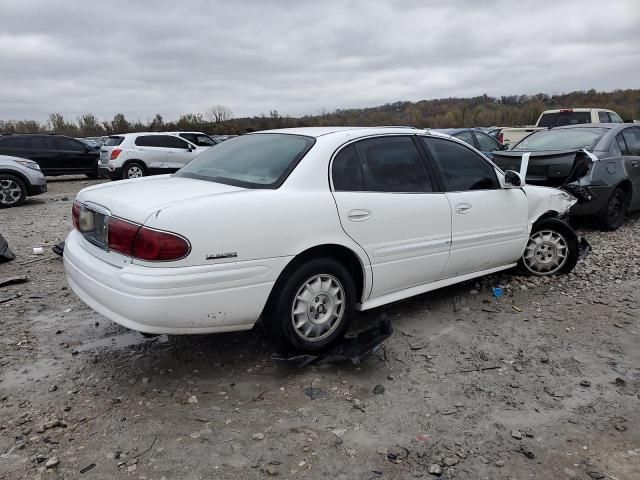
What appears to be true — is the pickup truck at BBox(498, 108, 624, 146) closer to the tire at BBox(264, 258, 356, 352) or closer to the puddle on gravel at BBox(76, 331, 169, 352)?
the tire at BBox(264, 258, 356, 352)

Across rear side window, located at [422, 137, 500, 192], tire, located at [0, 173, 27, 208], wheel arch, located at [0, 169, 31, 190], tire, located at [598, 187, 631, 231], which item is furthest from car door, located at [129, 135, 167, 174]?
rear side window, located at [422, 137, 500, 192]

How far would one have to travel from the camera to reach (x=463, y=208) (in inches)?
166

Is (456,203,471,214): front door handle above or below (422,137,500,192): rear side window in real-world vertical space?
below

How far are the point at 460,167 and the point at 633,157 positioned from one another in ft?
15.5

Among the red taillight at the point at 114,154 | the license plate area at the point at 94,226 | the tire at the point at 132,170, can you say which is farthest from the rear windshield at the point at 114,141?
the license plate area at the point at 94,226

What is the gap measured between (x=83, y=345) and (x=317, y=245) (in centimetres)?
193

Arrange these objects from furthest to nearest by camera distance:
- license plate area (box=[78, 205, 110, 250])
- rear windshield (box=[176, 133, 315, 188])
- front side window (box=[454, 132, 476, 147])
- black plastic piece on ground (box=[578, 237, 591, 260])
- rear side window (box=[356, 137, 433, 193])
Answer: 1. front side window (box=[454, 132, 476, 147])
2. black plastic piece on ground (box=[578, 237, 591, 260])
3. rear side window (box=[356, 137, 433, 193])
4. rear windshield (box=[176, 133, 315, 188])
5. license plate area (box=[78, 205, 110, 250])

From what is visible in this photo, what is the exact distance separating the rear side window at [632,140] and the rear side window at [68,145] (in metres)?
14.9

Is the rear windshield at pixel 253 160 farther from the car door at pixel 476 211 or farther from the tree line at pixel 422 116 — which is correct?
the tree line at pixel 422 116

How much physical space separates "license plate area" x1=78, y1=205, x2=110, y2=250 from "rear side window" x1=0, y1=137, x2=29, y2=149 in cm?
1388

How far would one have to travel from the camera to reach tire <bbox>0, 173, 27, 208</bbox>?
1077cm

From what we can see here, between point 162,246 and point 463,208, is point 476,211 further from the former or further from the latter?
point 162,246

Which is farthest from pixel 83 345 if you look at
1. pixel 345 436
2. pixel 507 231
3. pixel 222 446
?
pixel 507 231

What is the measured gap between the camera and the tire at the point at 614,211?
714 centimetres
